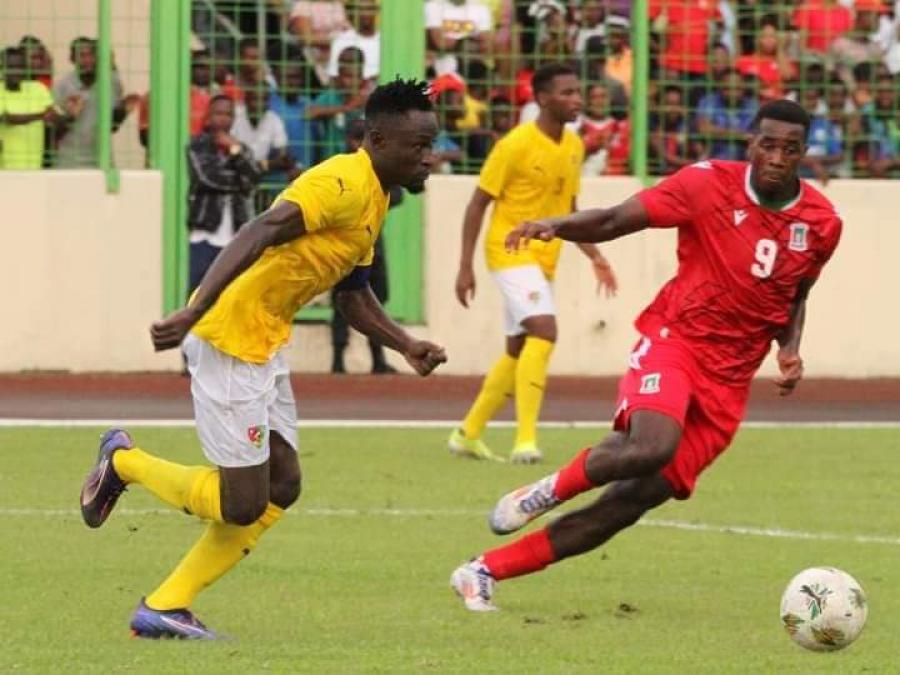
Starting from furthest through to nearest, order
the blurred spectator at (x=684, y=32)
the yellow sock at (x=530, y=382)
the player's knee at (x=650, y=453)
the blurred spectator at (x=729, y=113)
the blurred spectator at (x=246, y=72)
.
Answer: the blurred spectator at (x=684, y=32) < the blurred spectator at (x=729, y=113) < the blurred spectator at (x=246, y=72) < the yellow sock at (x=530, y=382) < the player's knee at (x=650, y=453)

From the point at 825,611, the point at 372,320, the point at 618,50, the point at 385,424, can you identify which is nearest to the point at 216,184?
the point at 385,424

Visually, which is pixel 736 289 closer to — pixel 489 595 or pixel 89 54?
pixel 489 595

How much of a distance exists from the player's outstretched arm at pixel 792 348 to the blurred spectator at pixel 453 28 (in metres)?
11.2

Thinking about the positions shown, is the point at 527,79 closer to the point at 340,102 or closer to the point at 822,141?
the point at 340,102

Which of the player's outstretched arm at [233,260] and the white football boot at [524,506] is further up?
the player's outstretched arm at [233,260]

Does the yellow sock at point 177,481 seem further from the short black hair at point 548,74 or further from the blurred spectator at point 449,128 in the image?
the blurred spectator at point 449,128

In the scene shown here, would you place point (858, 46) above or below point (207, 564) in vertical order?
above

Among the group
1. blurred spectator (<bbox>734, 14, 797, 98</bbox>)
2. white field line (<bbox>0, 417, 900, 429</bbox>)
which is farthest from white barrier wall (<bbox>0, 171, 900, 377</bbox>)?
white field line (<bbox>0, 417, 900, 429</bbox>)

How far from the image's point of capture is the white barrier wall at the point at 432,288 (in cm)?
1961

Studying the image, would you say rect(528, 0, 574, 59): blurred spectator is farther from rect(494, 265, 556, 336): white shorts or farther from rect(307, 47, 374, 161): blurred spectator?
rect(494, 265, 556, 336): white shorts

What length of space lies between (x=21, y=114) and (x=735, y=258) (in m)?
11.5

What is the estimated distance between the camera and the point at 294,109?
1975 cm

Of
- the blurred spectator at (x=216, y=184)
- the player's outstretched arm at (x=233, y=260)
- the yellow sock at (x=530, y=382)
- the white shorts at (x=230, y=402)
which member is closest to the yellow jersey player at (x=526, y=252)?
the yellow sock at (x=530, y=382)

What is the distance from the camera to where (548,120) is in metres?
14.5
